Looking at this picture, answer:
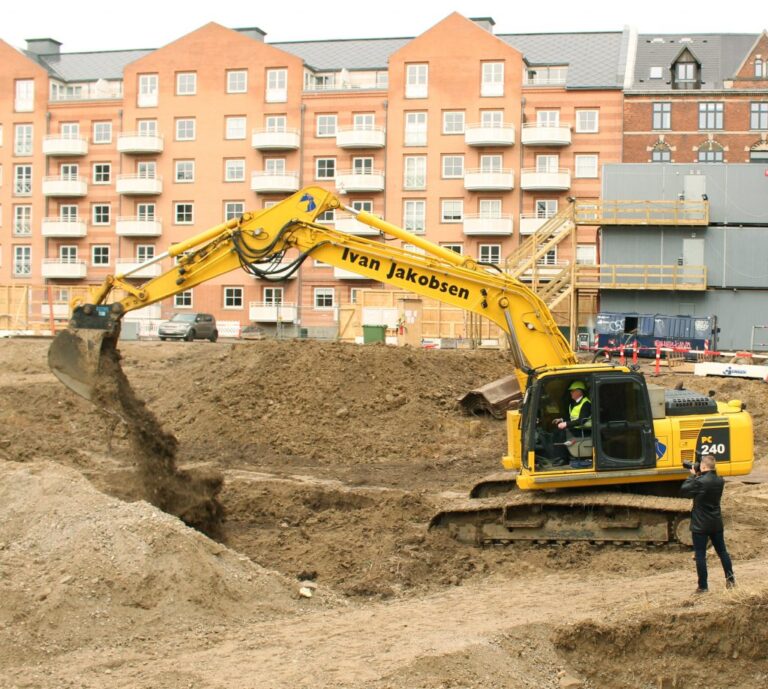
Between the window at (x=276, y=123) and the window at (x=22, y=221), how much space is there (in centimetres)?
1568

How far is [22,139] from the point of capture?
67.1 meters

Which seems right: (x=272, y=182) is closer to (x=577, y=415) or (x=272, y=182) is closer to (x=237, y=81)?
(x=237, y=81)

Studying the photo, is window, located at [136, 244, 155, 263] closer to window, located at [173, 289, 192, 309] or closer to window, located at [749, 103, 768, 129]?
window, located at [173, 289, 192, 309]

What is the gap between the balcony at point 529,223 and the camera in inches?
2376

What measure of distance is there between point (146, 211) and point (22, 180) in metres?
8.19

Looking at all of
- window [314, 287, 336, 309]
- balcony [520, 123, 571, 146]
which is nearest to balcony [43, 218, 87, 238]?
window [314, 287, 336, 309]

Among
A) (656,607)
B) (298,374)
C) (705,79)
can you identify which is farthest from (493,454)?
(705,79)

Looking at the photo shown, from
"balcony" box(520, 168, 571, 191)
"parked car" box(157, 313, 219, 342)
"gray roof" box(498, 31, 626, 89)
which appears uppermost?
"gray roof" box(498, 31, 626, 89)

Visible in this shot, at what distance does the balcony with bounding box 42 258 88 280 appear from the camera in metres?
65.4

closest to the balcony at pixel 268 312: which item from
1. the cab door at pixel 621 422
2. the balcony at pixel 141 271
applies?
the balcony at pixel 141 271

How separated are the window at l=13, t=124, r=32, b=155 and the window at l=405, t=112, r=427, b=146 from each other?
23174 millimetres

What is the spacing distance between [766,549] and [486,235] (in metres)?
47.8

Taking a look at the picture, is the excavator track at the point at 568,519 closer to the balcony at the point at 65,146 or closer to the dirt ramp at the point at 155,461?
the dirt ramp at the point at 155,461

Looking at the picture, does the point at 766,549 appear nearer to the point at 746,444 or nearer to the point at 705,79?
the point at 746,444
